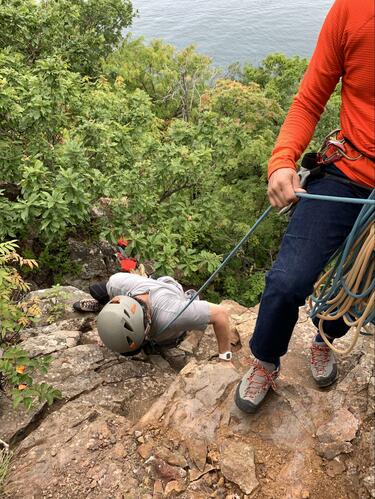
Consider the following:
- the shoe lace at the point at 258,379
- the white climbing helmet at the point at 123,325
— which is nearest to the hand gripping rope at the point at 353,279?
the shoe lace at the point at 258,379

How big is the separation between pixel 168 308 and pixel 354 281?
6.23ft

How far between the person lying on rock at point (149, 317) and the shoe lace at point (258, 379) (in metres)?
1.16

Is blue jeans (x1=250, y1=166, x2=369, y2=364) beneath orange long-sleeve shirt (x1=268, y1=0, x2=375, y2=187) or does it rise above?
beneath

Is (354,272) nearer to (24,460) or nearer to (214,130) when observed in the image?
(24,460)

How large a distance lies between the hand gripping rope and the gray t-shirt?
1416 mm

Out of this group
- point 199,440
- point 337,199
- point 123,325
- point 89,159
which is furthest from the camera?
point 89,159

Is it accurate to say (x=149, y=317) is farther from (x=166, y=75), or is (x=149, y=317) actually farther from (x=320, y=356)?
(x=166, y=75)

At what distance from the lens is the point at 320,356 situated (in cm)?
331

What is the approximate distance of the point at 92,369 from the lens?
3857mm

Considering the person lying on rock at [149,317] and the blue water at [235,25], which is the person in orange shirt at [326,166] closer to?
the person lying on rock at [149,317]

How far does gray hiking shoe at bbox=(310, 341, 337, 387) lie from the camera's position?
130 inches

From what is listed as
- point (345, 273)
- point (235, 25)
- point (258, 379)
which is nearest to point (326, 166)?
point (345, 273)

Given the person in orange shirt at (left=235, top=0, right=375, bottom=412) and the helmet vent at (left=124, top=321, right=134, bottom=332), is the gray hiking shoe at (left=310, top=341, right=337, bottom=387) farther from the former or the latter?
the helmet vent at (left=124, top=321, right=134, bottom=332)

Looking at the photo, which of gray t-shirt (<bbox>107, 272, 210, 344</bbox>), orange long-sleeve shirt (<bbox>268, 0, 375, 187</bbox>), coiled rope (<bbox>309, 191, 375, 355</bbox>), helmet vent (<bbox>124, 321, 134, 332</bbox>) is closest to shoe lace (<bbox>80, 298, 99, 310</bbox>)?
gray t-shirt (<bbox>107, 272, 210, 344</bbox>)
